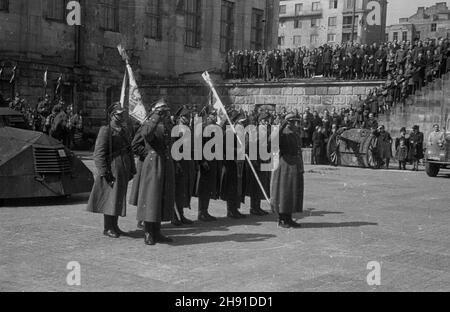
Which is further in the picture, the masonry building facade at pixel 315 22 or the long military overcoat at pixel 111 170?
the masonry building facade at pixel 315 22

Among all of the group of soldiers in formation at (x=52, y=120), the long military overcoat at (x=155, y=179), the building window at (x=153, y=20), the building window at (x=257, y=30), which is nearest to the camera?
the long military overcoat at (x=155, y=179)

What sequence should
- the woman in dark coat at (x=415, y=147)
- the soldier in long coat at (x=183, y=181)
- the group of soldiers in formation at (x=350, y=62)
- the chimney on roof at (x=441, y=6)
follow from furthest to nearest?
the chimney on roof at (x=441, y=6) < the group of soldiers in formation at (x=350, y=62) < the woman in dark coat at (x=415, y=147) < the soldier in long coat at (x=183, y=181)

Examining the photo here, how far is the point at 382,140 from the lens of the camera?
78.3 feet

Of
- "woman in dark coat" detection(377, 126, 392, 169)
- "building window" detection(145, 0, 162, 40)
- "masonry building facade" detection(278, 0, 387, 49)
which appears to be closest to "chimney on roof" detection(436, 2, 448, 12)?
"masonry building facade" detection(278, 0, 387, 49)

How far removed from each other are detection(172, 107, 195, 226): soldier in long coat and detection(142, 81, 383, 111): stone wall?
18.9m

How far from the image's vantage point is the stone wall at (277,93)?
94.6ft

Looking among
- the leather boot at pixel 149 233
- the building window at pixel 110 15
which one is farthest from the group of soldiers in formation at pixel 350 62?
the leather boot at pixel 149 233

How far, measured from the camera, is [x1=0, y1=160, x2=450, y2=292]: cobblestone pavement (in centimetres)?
638

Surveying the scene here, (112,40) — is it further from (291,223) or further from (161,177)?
(161,177)

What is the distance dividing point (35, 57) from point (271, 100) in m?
11.7

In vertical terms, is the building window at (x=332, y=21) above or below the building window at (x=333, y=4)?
below

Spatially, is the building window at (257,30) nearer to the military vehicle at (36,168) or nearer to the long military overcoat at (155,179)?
the military vehicle at (36,168)
